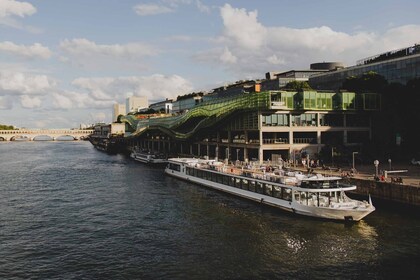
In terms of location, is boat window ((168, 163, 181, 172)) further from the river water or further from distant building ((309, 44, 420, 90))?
distant building ((309, 44, 420, 90))

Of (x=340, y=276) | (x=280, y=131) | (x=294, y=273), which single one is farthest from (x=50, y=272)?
(x=280, y=131)

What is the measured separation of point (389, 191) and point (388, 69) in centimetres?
6160

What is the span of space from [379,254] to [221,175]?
130 feet

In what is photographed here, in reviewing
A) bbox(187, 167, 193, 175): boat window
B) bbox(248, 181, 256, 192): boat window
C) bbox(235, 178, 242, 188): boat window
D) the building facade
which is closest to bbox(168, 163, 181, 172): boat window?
bbox(187, 167, 193, 175): boat window

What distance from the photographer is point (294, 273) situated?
116ft

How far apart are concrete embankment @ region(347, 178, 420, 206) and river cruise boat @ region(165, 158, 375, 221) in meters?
5.30

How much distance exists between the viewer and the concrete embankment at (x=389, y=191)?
56.9 meters

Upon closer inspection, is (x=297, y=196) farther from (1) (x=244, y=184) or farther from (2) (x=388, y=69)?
(2) (x=388, y=69)

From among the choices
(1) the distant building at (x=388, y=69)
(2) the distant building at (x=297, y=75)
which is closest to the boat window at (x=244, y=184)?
(1) the distant building at (x=388, y=69)

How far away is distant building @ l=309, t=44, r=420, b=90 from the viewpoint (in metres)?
104

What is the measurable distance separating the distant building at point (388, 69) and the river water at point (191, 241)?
2326 inches

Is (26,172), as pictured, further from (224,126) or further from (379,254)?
(379,254)

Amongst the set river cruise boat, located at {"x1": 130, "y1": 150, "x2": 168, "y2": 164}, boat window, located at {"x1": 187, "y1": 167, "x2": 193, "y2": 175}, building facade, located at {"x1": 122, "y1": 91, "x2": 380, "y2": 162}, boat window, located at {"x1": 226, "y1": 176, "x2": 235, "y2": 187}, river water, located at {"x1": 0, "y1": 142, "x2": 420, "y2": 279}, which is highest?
building facade, located at {"x1": 122, "y1": 91, "x2": 380, "y2": 162}

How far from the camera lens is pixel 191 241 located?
4488 cm
